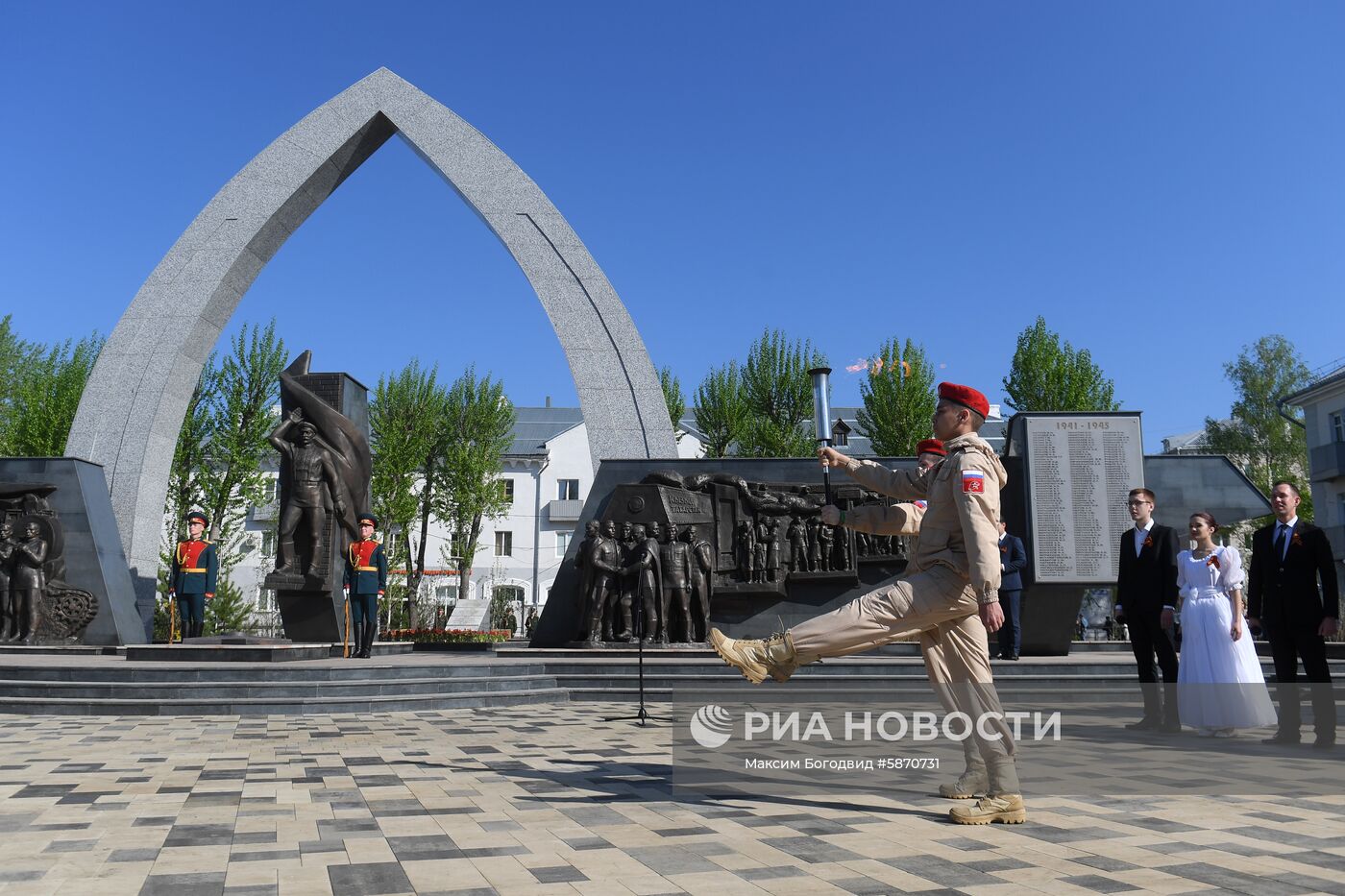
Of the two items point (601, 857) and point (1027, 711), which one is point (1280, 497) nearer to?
point (1027, 711)

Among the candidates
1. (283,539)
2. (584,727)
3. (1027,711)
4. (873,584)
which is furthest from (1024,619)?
(283,539)

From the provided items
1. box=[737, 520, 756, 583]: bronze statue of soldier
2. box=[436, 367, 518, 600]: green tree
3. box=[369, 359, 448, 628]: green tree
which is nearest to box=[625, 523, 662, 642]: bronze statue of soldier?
box=[737, 520, 756, 583]: bronze statue of soldier

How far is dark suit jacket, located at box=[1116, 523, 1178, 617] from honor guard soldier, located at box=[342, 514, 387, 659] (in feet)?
29.3

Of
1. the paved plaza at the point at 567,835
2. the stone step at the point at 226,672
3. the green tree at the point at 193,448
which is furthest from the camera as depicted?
the green tree at the point at 193,448

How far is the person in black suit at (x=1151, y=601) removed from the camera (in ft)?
25.7

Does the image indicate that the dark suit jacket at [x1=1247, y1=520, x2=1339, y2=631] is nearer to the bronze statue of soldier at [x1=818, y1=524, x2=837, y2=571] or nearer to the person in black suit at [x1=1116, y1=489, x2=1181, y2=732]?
the person in black suit at [x1=1116, y1=489, x2=1181, y2=732]

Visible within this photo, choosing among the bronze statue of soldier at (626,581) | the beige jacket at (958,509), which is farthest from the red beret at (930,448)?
the bronze statue of soldier at (626,581)

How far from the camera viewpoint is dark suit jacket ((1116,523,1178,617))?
7.84 metres

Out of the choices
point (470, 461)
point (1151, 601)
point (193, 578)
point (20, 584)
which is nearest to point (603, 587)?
point (193, 578)

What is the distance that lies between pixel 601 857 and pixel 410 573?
32.1 m

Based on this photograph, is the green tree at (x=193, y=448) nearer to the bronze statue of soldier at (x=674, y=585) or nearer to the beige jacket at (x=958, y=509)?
the bronze statue of soldier at (x=674, y=585)

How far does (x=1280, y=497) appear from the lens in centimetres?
710

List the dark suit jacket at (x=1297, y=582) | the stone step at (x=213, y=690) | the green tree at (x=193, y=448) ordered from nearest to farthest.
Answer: the dark suit jacket at (x=1297, y=582) < the stone step at (x=213, y=690) < the green tree at (x=193, y=448)

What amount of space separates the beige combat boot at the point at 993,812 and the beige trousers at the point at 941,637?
64 mm
